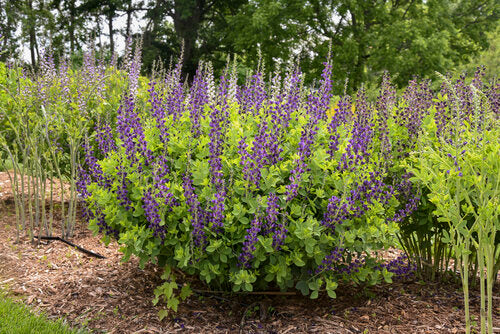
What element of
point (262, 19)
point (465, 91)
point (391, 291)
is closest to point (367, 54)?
point (262, 19)

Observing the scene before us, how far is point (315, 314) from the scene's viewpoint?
3.48 metres

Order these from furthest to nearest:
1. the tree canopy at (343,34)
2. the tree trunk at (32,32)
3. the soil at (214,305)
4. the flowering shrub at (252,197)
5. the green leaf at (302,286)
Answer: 1. the tree trunk at (32,32)
2. the tree canopy at (343,34)
3. the soil at (214,305)
4. the green leaf at (302,286)
5. the flowering shrub at (252,197)

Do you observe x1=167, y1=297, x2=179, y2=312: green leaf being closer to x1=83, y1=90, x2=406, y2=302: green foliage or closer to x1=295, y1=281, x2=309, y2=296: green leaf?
x1=83, y1=90, x2=406, y2=302: green foliage

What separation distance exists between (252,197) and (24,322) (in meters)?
1.85

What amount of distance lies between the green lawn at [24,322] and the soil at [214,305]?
19 centimetres

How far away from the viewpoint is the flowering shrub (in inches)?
118

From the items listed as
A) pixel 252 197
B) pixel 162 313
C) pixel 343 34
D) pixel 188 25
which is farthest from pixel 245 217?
pixel 188 25

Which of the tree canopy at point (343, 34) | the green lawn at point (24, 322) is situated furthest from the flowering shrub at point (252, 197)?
the tree canopy at point (343, 34)

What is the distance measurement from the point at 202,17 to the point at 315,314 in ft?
67.3

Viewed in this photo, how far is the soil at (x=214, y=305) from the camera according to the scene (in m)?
3.33

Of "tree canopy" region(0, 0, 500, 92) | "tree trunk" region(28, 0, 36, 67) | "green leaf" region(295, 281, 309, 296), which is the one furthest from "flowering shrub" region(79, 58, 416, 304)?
"tree trunk" region(28, 0, 36, 67)

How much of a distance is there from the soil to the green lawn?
189mm

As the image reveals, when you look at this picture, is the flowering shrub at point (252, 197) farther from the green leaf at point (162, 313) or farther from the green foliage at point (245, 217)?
the green leaf at point (162, 313)

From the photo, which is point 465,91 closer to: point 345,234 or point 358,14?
point 345,234
